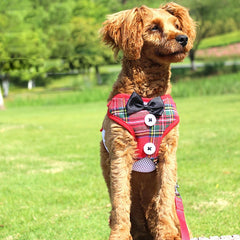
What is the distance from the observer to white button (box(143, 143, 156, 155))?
10.5 feet

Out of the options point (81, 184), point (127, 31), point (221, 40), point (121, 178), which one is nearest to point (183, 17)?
point (127, 31)

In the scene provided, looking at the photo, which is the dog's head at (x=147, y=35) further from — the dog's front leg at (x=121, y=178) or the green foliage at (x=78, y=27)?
the green foliage at (x=78, y=27)

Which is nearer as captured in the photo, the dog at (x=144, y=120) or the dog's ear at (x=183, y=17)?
the dog at (x=144, y=120)

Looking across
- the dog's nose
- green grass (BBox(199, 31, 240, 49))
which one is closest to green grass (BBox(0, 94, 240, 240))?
the dog's nose

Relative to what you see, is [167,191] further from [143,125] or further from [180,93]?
[180,93]

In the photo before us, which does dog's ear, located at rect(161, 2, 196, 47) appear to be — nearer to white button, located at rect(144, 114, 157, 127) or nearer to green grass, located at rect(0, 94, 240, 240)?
white button, located at rect(144, 114, 157, 127)

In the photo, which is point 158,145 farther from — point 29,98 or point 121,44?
point 29,98

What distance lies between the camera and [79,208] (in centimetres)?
537

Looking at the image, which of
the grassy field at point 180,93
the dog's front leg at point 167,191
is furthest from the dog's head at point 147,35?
the grassy field at point 180,93

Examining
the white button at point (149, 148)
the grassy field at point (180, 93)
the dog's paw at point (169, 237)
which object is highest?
the white button at point (149, 148)

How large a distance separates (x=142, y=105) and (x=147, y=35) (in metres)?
0.58

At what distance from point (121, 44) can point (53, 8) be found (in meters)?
40.9

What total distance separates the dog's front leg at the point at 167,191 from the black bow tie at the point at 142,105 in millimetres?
218

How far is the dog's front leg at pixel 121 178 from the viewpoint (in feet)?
10.3
